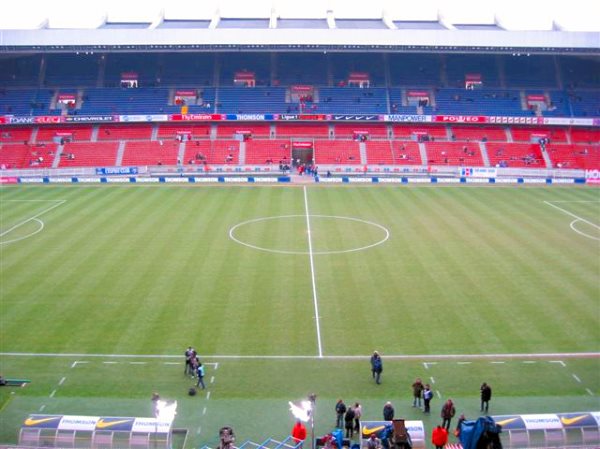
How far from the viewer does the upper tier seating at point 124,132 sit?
81.8 meters

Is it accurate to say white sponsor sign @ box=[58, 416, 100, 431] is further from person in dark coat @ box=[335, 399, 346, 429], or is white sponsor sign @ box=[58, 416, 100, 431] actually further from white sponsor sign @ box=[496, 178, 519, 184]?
white sponsor sign @ box=[496, 178, 519, 184]

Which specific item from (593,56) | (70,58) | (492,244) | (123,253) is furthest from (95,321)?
(593,56)

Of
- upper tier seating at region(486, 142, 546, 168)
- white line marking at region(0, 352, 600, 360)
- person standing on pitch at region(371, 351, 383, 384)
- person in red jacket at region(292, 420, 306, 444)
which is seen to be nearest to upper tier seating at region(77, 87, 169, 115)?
upper tier seating at region(486, 142, 546, 168)

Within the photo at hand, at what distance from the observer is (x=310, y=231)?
4438 cm

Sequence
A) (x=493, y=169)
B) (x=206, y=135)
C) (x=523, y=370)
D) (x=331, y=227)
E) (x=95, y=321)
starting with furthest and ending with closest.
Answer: (x=206, y=135)
(x=493, y=169)
(x=331, y=227)
(x=95, y=321)
(x=523, y=370)

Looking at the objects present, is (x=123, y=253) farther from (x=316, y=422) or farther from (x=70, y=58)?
(x=70, y=58)

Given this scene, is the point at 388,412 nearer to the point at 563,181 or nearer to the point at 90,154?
the point at 563,181

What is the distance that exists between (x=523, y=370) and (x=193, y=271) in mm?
18866

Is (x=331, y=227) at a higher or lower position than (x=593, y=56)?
lower

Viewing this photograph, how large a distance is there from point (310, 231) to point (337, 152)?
119 feet

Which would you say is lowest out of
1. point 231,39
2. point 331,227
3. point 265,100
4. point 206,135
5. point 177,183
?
point 331,227

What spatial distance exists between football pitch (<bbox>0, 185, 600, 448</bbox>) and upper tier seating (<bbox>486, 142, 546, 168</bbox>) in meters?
26.6

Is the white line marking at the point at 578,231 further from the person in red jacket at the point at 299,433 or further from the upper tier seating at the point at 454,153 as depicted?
the person in red jacket at the point at 299,433

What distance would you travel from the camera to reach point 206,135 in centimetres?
8256
